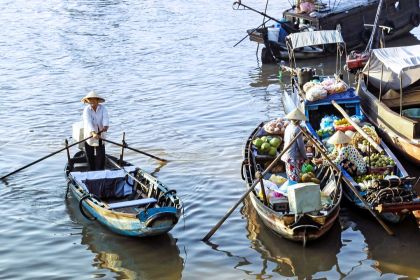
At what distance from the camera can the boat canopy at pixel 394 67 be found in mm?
12641

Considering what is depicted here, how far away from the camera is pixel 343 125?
12.8 m

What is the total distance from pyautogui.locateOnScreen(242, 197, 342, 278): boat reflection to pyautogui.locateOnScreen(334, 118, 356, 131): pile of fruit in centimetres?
259

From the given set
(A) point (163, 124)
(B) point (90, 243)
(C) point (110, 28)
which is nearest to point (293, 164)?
(B) point (90, 243)

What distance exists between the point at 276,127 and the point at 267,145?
79 centimetres

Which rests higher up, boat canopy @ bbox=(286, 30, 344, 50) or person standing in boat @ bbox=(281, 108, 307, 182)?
boat canopy @ bbox=(286, 30, 344, 50)

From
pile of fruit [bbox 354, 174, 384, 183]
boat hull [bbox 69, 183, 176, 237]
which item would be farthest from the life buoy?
boat hull [bbox 69, 183, 176, 237]

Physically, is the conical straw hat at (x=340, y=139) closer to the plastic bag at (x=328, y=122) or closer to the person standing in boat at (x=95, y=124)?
the plastic bag at (x=328, y=122)

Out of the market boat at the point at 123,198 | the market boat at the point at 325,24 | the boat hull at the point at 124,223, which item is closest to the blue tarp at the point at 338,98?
the market boat at the point at 123,198

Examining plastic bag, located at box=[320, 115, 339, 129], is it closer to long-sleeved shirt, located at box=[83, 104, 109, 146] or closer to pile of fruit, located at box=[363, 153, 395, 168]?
pile of fruit, located at box=[363, 153, 395, 168]

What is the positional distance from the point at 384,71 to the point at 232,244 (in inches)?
244

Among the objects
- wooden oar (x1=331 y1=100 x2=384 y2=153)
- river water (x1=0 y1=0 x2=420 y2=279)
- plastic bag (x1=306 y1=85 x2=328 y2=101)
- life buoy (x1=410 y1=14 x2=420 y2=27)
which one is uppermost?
life buoy (x1=410 y1=14 x2=420 y2=27)

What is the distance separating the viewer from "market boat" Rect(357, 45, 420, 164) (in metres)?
12.3

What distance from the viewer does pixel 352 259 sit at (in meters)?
9.70

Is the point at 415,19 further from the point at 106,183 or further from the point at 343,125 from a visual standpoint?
the point at 106,183
